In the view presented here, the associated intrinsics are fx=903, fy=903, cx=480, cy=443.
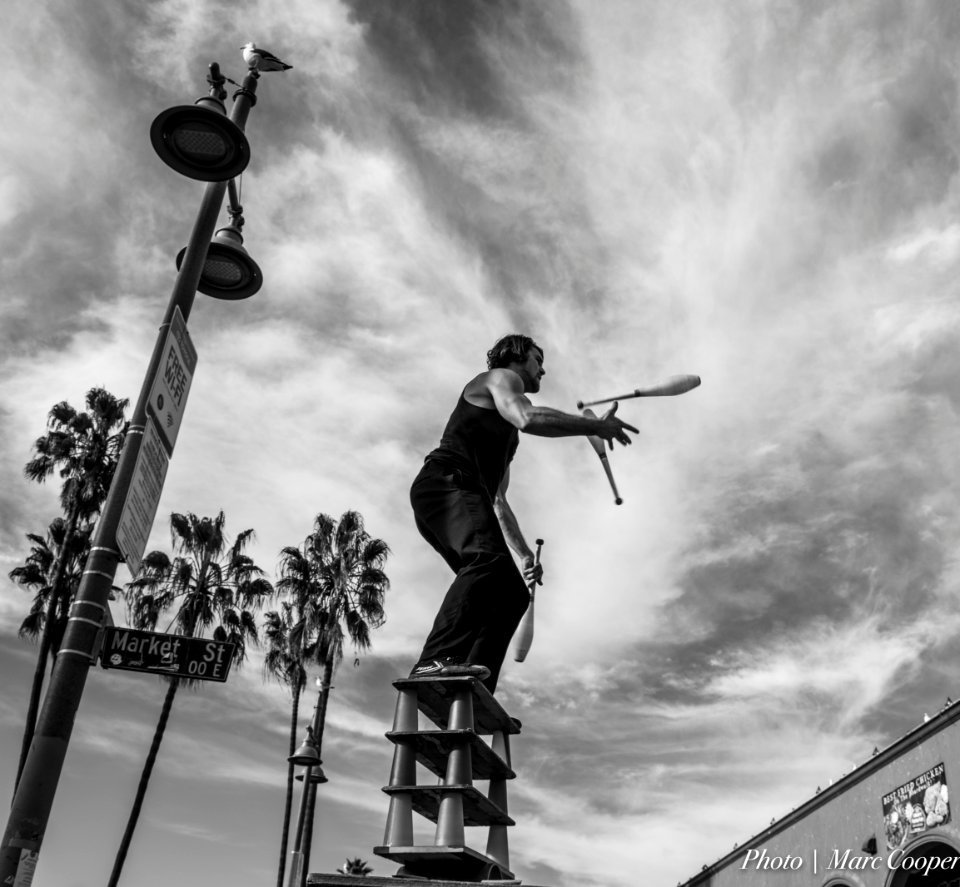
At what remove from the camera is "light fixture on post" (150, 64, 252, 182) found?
5645mm

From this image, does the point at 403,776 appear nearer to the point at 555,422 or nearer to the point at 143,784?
the point at 555,422

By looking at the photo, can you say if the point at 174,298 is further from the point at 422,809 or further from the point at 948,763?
the point at 948,763

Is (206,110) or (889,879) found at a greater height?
(206,110)

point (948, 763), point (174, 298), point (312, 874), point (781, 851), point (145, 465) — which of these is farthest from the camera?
point (781, 851)

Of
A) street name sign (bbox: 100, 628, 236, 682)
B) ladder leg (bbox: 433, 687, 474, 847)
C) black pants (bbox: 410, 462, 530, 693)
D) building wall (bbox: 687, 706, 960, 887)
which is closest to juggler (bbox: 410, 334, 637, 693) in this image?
black pants (bbox: 410, 462, 530, 693)

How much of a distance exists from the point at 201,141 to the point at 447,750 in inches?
161

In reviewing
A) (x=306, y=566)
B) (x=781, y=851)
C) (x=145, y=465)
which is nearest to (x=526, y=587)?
(x=145, y=465)

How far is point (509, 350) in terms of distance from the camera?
5051 mm

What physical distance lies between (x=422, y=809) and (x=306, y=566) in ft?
87.3

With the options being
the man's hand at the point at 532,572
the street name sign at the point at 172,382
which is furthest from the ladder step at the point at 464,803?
the street name sign at the point at 172,382

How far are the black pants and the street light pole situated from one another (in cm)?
153

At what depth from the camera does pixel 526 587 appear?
15.1 ft

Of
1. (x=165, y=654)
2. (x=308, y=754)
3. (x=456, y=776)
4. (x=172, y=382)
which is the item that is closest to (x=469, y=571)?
(x=456, y=776)

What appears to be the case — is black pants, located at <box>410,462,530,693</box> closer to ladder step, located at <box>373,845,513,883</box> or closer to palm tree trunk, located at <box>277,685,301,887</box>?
ladder step, located at <box>373,845,513,883</box>
